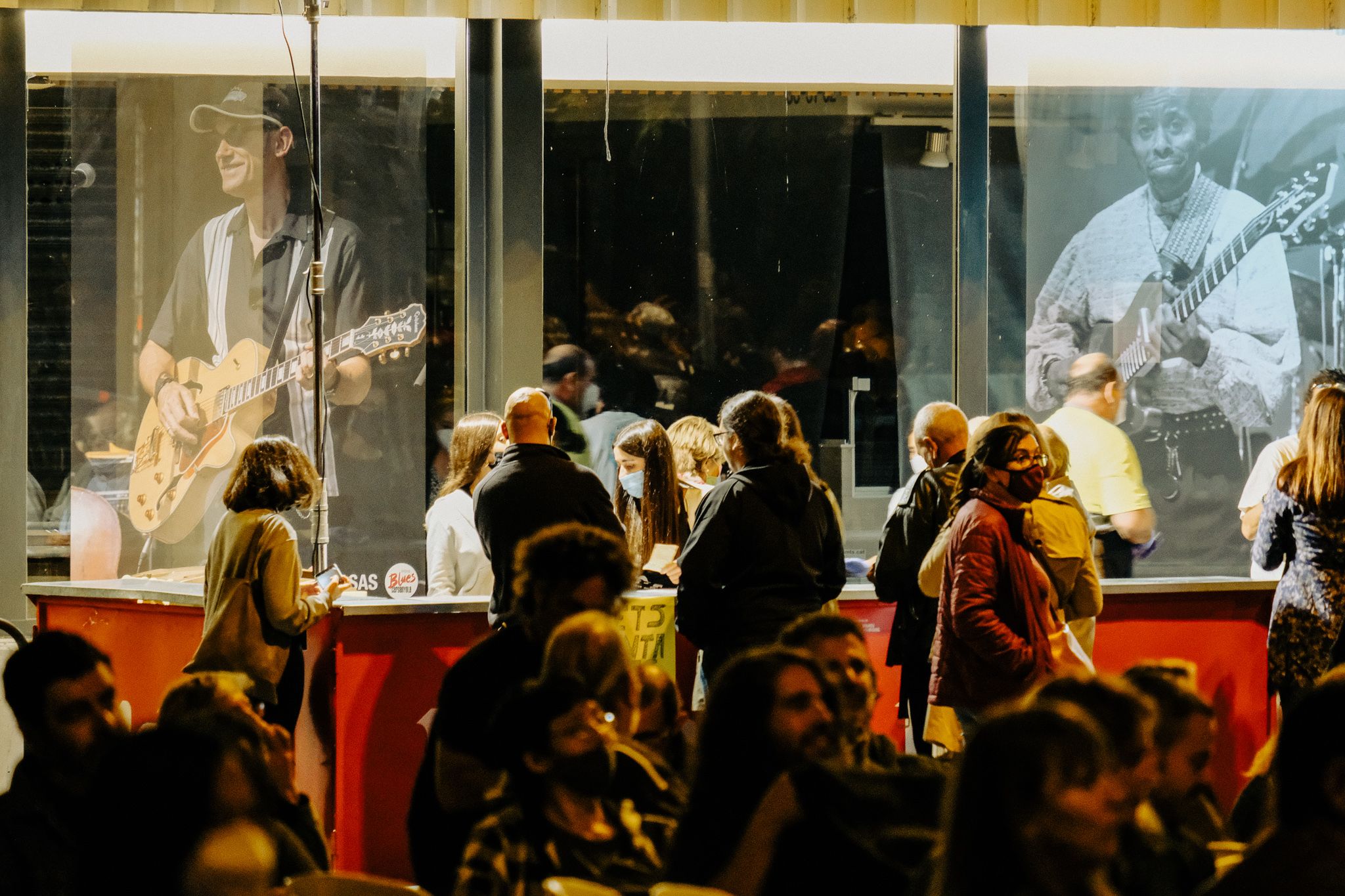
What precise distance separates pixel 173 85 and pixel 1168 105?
529 cm

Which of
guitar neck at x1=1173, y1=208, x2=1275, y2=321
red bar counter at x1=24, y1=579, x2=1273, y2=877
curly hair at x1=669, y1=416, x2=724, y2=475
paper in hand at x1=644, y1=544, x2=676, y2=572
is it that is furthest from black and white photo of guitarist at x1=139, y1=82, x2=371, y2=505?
guitar neck at x1=1173, y1=208, x2=1275, y2=321

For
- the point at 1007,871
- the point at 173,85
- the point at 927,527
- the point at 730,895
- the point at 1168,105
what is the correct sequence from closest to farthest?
the point at 1007,871, the point at 730,895, the point at 927,527, the point at 173,85, the point at 1168,105

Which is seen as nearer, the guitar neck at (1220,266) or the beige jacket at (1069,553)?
the beige jacket at (1069,553)

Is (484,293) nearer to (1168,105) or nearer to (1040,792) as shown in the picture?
(1168,105)

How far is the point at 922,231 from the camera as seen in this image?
768 cm

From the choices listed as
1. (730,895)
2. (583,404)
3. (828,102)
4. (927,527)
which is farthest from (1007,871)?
(828,102)

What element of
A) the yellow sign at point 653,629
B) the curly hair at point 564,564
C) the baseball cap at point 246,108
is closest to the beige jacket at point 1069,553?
the yellow sign at point 653,629

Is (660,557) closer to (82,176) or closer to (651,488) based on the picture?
(651,488)

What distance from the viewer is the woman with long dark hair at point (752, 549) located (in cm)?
530

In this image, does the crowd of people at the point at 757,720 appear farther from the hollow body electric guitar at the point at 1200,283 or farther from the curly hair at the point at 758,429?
the hollow body electric guitar at the point at 1200,283

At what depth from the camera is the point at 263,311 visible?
7.43 m

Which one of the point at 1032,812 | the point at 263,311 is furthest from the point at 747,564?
the point at 263,311

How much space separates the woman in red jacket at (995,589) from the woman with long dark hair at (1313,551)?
66.3 inches

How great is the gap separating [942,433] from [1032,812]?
366 cm
